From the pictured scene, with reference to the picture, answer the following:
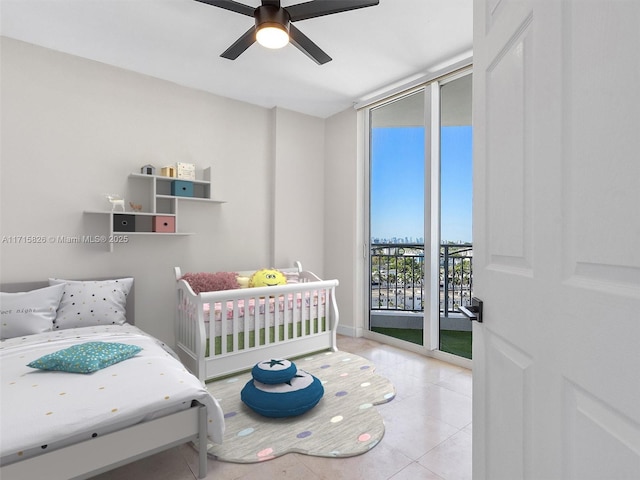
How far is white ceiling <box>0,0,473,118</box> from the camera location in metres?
2.21

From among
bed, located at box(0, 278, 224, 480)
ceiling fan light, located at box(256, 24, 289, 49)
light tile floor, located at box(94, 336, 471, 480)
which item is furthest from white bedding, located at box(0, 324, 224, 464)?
ceiling fan light, located at box(256, 24, 289, 49)

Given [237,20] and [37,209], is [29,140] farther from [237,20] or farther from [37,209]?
[237,20]

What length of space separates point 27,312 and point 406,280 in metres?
3.52

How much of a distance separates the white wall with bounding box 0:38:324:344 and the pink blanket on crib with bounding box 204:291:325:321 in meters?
0.77

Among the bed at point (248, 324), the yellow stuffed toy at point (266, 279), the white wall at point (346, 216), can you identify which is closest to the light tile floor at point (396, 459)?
the bed at point (248, 324)

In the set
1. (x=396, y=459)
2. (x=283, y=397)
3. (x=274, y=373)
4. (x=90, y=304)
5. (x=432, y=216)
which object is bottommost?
(x=396, y=459)

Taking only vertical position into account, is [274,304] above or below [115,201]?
below

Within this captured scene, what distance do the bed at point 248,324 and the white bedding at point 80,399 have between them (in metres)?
0.71

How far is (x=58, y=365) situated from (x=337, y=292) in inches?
111

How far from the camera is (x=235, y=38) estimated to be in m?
2.52

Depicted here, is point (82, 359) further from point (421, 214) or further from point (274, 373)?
point (421, 214)

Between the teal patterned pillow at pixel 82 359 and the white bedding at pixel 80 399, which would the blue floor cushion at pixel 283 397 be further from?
the teal patterned pillow at pixel 82 359

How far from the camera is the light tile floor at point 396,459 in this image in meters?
1.59

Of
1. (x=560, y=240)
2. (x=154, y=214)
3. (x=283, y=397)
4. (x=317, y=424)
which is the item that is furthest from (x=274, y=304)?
(x=560, y=240)
